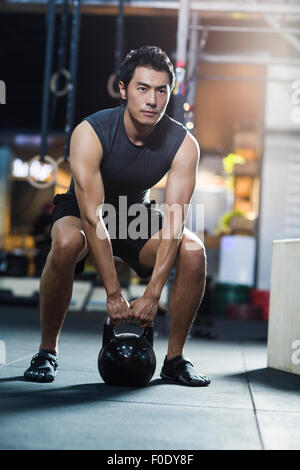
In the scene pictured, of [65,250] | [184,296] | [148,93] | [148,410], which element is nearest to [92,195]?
[65,250]

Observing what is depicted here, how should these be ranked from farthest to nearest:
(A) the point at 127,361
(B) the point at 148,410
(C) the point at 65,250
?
(C) the point at 65,250 < (A) the point at 127,361 < (B) the point at 148,410

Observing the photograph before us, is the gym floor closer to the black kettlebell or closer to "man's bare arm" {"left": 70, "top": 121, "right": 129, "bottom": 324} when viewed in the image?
the black kettlebell

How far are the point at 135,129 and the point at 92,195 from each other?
11.3 inches

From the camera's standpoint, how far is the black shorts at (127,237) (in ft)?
7.21

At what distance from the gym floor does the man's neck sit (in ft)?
2.71

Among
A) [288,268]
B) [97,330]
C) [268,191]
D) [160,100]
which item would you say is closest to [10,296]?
[97,330]

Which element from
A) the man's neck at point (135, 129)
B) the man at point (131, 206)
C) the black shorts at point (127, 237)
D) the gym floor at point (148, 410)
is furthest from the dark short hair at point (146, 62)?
the gym floor at point (148, 410)

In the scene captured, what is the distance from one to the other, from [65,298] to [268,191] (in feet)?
17.7

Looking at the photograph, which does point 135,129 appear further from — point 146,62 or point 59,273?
point 59,273

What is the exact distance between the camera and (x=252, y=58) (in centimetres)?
633

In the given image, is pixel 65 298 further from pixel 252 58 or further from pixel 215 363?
pixel 252 58

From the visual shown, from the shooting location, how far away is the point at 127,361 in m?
1.93

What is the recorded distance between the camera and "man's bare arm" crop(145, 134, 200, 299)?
79.5 inches

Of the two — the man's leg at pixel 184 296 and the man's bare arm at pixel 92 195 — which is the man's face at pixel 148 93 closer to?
the man's bare arm at pixel 92 195
